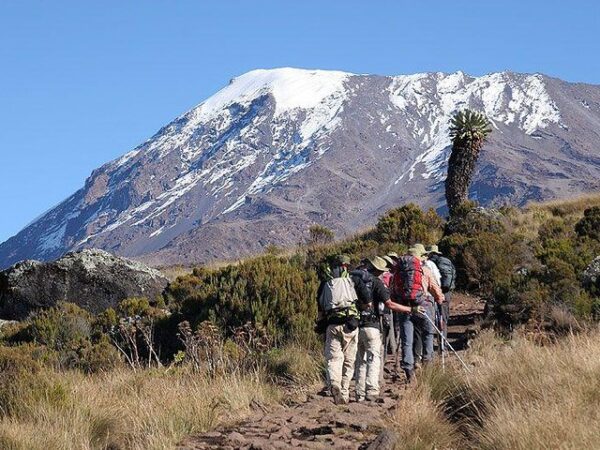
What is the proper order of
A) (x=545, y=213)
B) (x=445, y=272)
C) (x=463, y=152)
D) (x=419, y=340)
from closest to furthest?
1. (x=419, y=340)
2. (x=445, y=272)
3. (x=545, y=213)
4. (x=463, y=152)

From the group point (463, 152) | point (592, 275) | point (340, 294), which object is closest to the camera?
point (340, 294)

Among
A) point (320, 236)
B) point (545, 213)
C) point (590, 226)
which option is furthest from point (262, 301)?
point (545, 213)

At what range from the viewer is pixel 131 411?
383 inches

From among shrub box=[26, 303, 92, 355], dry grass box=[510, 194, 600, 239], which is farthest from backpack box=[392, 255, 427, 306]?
dry grass box=[510, 194, 600, 239]

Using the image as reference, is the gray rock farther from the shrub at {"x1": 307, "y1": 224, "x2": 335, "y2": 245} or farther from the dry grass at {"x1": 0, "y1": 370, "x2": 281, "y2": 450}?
the shrub at {"x1": 307, "y1": 224, "x2": 335, "y2": 245}

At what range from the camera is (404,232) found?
28.0 meters

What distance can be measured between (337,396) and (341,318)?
892mm

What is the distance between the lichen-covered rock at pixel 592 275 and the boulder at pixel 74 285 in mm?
10526

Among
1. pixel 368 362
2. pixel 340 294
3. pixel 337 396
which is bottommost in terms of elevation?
pixel 337 396

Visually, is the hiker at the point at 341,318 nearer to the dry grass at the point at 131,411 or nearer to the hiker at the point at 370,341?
the hiker at the point at 370,341

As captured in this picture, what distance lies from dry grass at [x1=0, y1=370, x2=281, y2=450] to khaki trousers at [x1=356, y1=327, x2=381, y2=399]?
0.94 metres

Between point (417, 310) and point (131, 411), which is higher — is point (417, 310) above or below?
above

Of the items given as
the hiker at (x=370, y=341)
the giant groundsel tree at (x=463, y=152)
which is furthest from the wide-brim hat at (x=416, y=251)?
the giant groundsel tree at (x=463, y=152)

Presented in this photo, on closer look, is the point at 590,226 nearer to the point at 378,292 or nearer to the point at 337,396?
the point at 378,292
